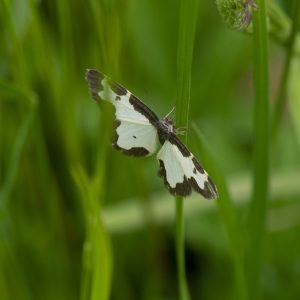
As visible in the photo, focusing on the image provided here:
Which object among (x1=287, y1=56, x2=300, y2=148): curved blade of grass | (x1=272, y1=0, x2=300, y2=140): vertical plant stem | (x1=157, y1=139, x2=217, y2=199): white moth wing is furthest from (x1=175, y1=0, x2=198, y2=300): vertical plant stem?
(x1=287, y1=56, x2=300, y2=148): curved blade of grass

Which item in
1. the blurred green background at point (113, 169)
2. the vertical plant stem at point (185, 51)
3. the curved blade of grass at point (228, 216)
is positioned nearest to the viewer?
the vertical plant stem at point (185, 51)

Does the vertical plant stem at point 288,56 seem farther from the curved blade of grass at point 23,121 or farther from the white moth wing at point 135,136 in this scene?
the curved blade of grass at point 23,121

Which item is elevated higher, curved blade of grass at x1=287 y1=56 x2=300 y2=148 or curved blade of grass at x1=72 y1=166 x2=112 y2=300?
curved blade of grass at x1=287 y1=56 x2=300 y2=148

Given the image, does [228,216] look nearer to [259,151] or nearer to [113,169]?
[259,151]

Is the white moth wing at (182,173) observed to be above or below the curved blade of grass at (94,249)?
above

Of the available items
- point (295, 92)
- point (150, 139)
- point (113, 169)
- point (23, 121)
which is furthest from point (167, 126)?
point (113, 169)

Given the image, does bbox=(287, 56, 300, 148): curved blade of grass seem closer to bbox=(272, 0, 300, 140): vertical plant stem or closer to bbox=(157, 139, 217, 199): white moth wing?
bbox=(272, 0, 300, 140): vertical plant stem

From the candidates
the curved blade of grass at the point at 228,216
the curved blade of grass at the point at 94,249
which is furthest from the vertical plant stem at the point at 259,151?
the curved blade of grass at the point at 94,249
